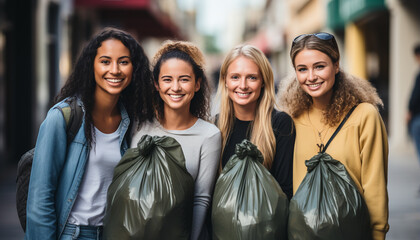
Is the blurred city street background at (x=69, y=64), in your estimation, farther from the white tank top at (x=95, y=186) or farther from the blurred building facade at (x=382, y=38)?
the white tank top at (x=95, y=186)

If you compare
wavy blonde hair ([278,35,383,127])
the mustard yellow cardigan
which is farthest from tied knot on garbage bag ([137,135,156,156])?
wavy blonde hair ([278,35,383,127])

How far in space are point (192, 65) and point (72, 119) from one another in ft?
2.38

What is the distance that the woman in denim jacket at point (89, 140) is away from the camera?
8.07ft

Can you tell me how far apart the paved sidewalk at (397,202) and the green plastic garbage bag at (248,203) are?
3.17 meters

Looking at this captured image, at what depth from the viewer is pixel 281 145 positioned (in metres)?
2.89

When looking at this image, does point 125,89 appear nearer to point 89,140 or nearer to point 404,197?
point 89,140

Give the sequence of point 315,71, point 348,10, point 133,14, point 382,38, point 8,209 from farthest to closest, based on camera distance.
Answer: point 382,38 → point 133,14 → point 348,10 → point 8,209 → point 315,71

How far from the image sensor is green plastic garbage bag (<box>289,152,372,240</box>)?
2.35 metres

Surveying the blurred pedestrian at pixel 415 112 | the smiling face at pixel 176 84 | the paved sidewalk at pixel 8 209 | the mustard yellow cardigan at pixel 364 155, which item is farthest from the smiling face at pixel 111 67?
the blurred pedestrian at pixel 415 112

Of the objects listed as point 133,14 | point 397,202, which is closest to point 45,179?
point 397,202

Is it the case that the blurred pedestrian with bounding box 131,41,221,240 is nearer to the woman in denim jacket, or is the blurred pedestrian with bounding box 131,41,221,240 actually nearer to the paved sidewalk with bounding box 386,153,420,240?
the woman in denim jacket

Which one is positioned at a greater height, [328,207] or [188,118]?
[188,118]

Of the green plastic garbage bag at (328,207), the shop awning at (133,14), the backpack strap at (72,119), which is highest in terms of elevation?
the shop awning at (133,14)

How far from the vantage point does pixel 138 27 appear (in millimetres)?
19844
